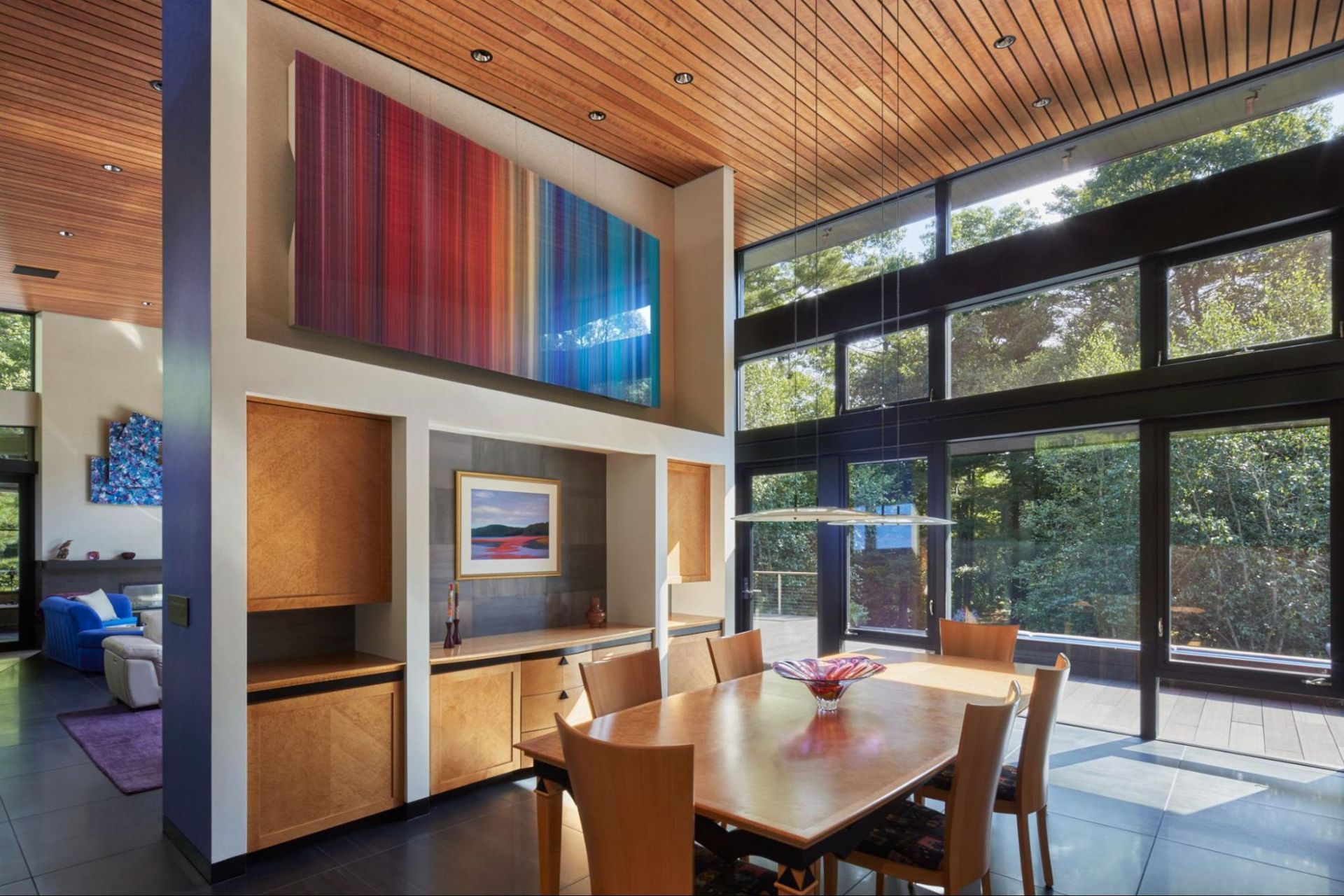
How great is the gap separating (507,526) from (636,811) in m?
3.16

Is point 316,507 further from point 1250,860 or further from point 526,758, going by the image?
point 1250,860

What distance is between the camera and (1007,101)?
5.12 metres

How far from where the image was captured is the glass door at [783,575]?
686 centimetres

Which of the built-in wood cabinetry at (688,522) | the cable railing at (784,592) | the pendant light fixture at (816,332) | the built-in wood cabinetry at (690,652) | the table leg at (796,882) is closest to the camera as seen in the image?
the table leg at (796,882)

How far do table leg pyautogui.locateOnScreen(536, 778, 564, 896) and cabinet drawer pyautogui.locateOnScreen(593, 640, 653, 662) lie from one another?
1.98m

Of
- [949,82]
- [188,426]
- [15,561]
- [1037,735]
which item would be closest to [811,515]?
[1037,735]

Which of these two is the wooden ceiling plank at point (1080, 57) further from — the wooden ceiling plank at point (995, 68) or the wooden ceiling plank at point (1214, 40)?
the wooden ceiling plank at point (1214, 40)

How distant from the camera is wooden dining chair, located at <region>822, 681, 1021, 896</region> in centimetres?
238

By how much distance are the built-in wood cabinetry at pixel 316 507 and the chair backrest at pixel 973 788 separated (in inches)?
115

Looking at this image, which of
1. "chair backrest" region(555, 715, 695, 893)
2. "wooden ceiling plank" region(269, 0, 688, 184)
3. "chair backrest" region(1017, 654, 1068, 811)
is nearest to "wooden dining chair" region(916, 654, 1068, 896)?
Result: "chair backrest" region(1017, 654, 1068, 811)

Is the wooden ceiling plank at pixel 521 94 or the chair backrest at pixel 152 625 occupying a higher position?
the wooden ceiling plank at pixel 521 94

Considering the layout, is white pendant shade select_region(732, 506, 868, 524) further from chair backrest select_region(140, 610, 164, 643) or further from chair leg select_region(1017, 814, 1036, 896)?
chair backrest select_region(140, 610, 164, 643)

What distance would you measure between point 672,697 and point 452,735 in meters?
1.41

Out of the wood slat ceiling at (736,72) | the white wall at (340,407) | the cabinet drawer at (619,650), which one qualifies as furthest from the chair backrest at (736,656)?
the wood slat ceiling at (736,72)
